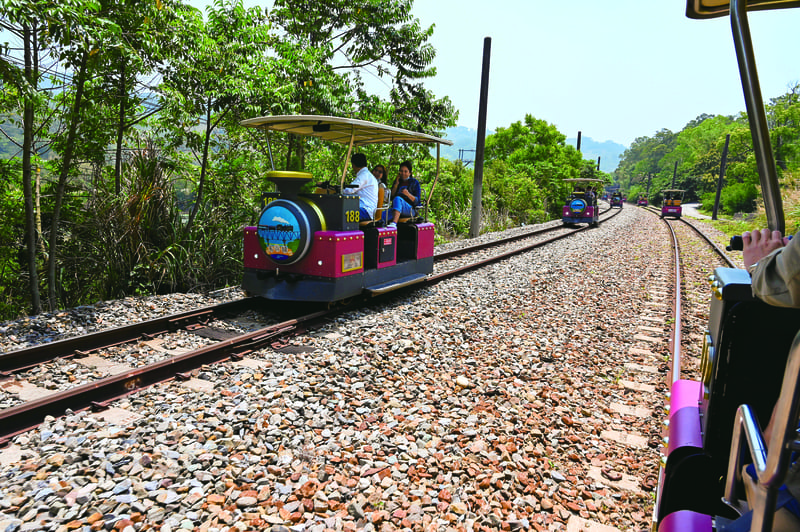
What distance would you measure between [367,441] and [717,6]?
317 cm

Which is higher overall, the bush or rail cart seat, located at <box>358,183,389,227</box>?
the bush

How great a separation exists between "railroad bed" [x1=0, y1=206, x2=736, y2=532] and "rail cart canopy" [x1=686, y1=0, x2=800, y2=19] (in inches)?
105

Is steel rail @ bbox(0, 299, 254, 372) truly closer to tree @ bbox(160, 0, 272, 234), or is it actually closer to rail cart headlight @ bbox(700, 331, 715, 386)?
tree @ bbox(160, 0, 272, 234)

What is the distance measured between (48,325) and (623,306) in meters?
7.53

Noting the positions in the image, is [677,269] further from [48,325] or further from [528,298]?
[48,325]

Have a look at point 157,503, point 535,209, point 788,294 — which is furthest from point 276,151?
point 535,209

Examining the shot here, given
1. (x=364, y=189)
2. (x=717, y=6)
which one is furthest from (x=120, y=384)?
(x=717, y=6)

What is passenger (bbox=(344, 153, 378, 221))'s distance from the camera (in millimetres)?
6930

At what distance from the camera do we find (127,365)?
4387 millimetres

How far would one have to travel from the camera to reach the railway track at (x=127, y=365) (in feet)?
11.1

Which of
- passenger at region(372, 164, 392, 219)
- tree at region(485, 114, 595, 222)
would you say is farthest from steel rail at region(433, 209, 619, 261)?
tree at region(485, 114, 595, 222)

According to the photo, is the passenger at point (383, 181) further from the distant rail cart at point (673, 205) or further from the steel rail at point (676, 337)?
the distant rail cart at point (673, 205)

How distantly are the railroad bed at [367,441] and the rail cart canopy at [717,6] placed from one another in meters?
2.68

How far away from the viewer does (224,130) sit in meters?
9.70
